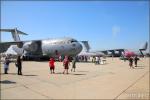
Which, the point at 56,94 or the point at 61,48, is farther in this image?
the point at 61,48

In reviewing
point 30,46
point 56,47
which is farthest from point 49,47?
point 30,46

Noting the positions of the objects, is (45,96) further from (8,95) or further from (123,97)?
(123,97)

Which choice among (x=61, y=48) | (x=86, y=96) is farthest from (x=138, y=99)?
(x=61, y=48)

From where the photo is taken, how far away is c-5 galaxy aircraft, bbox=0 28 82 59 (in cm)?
3731

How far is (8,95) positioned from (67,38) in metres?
29.4

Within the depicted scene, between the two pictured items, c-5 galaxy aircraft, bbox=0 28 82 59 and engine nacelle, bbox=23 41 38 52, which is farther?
A: engine nacelle, bbox=23 41 38 52

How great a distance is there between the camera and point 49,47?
129 feet

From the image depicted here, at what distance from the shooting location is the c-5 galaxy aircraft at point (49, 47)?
3731 centimetres

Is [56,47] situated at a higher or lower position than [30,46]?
lower

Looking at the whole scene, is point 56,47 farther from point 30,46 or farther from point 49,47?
point 30,46

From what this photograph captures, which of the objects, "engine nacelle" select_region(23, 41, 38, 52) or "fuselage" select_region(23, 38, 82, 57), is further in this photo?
"engine nacelle" select_region(23, 41, 38, 52)

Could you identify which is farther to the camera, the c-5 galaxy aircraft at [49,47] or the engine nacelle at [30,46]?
the engine nacelle at [30,46]

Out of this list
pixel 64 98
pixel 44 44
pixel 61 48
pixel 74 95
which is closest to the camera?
pixel 64 98

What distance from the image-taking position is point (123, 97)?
361 inches
